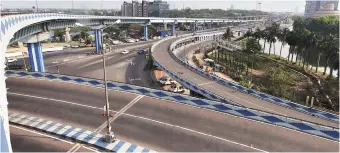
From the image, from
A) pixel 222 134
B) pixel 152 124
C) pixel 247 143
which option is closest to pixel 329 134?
pixel 247 143

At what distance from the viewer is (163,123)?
30.0 meters

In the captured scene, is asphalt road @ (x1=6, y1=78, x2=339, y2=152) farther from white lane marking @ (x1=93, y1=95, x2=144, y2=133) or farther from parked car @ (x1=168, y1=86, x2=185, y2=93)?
parked car @ (x1=168, y1=86, x2=185, y2=93)

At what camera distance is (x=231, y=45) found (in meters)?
111

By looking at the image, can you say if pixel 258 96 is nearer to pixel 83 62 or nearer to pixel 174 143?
pixel 174 143

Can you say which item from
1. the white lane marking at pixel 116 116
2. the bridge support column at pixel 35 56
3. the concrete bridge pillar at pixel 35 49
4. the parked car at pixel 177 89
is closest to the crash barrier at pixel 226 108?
the white lane marking at pixel 116 116

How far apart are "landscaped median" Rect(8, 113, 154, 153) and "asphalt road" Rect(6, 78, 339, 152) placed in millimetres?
985

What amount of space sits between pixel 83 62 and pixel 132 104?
56.7m

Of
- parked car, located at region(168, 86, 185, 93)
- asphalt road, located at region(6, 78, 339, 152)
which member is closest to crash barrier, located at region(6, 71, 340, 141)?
asphalt road, located at region(6, 78, 339, 152)

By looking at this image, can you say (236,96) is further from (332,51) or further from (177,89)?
(332,51)

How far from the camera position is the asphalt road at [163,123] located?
25.8m

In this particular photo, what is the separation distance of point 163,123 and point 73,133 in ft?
29.8

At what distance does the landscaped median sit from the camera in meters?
25.5

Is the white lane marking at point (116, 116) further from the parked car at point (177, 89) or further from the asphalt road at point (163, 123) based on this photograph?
the parked car at point (177, 89)

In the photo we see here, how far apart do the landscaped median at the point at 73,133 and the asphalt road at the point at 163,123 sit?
0.98m
